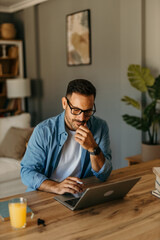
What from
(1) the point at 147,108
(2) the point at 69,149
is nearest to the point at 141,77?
(1) the point at 147,108

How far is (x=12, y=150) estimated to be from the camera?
376 cm

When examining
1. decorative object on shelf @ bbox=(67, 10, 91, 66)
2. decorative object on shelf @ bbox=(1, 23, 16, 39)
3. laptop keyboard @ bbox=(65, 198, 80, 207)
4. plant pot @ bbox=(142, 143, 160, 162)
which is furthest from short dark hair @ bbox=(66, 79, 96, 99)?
decorative object on shelf @ bbox=(1, 23, 16, 39)

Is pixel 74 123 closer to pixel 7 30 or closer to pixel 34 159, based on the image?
pixel 34 159

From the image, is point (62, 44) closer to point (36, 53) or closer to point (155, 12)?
point (36, 53)

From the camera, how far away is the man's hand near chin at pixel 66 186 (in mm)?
1542

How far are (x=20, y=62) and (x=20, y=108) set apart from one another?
2.91 ft

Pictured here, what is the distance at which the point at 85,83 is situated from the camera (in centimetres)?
177

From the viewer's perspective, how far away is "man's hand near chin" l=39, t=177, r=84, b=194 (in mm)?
1542

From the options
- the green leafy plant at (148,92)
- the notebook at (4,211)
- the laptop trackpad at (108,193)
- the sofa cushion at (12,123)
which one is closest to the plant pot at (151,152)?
the green leafy plant at (148,92)

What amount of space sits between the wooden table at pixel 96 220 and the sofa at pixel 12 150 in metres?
1.89

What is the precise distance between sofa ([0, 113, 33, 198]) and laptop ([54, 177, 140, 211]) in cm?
201

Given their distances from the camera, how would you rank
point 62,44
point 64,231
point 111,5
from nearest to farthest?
1. point 64,231
2. point 111,5
3. point 62,44

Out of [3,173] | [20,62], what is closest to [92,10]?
[20,62]

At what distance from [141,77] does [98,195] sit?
7.88ft
